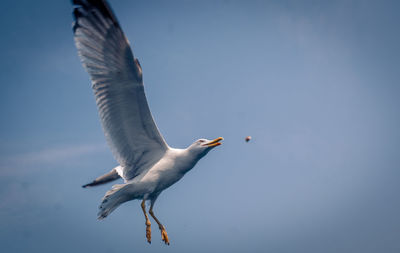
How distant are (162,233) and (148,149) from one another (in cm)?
172

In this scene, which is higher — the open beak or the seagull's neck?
the open beak

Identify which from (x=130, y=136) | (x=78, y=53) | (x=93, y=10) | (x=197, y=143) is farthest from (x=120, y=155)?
(x=93, y=10)

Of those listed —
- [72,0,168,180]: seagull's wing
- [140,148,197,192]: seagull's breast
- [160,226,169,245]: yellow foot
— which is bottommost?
[160,226,169,245]: yellow foot

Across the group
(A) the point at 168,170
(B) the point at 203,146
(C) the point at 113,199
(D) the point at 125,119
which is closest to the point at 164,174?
(A) the point at 168,170

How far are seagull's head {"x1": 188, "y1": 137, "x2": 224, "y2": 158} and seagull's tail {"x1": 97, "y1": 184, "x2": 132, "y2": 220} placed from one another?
1494 mm

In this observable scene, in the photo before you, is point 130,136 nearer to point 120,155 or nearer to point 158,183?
point 120,155

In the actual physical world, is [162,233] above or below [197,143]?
below

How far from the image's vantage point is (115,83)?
5211 millimetres

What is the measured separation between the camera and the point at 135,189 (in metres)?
6.06

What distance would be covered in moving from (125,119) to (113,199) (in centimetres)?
160

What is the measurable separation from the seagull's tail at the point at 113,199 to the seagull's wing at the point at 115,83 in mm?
572

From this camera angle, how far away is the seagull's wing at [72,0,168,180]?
15.9 ft

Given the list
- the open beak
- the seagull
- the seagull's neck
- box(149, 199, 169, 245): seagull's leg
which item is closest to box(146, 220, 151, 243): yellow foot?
the seagull

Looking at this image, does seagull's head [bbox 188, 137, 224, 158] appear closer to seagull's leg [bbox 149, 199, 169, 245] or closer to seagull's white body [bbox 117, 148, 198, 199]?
seagull's white body [bbox 117, 148, 198, 199]
